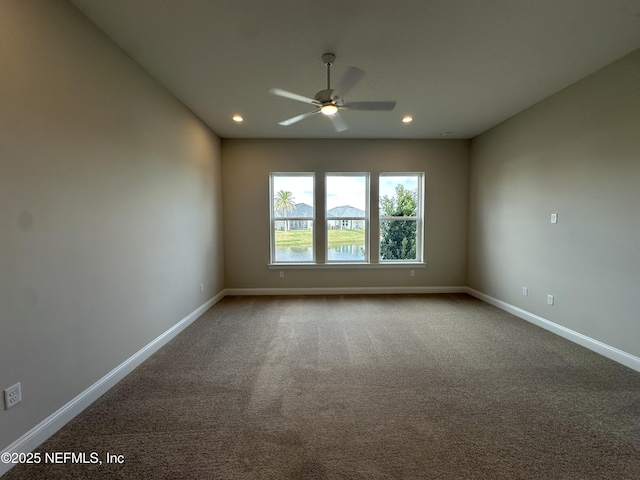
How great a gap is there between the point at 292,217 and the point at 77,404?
3661 millimetres

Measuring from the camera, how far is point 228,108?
3457 mm

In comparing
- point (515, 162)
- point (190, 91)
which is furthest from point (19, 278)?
point (515, 162)

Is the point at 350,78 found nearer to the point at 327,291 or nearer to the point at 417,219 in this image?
the point at 417,219

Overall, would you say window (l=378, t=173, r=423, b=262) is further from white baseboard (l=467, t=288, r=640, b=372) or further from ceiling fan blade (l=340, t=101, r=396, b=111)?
ceiling fan blade (l=340, t=101, r=396, b=111)

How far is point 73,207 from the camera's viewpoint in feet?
6.05

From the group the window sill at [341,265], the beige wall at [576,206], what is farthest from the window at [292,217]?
the beige wall at [576,206]

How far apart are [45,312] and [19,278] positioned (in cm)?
27

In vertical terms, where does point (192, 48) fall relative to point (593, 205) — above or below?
above

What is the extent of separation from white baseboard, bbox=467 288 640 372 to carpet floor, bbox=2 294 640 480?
0.34 feet

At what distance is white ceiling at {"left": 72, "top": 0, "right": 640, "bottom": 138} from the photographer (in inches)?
74.7

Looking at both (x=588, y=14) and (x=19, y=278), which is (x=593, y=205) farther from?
(x=19, y=278)

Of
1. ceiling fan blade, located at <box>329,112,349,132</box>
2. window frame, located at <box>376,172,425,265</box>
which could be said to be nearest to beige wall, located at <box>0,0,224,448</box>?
ceiling fan blade, located at <box>329,112,349,132</box>

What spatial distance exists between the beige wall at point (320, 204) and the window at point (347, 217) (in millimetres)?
225

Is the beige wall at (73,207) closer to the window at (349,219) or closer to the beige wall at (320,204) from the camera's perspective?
the beige wall at (320,204)
